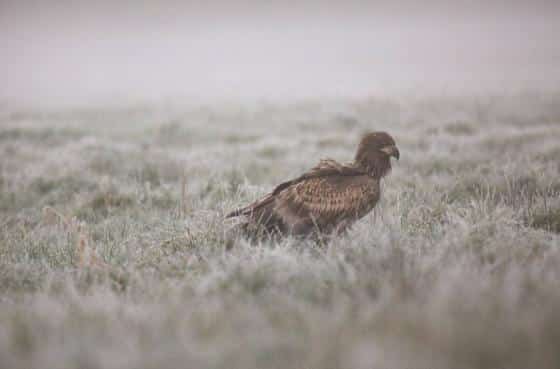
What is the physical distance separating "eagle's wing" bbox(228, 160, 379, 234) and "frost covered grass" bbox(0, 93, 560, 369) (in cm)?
21

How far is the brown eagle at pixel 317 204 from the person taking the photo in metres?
3.66

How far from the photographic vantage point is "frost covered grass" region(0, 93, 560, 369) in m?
1.90

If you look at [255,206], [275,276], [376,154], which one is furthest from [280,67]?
[275,276]

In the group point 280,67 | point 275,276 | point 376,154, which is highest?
point 280,67

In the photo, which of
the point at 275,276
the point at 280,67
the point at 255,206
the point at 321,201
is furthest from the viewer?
the point at 280,67

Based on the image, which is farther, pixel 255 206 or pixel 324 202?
pixel 255 206

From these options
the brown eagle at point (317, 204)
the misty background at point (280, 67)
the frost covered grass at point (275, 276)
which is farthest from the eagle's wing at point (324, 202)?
the misty background at point (280, 67)

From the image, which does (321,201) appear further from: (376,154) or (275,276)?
(275,276)

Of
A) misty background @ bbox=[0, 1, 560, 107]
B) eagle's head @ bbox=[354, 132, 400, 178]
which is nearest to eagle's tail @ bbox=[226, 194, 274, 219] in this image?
eagle's head @ bbox=[354, 132, 400, 178]

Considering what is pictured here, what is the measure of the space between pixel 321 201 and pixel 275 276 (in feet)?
3.23

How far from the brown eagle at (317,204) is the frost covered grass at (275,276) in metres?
0.19

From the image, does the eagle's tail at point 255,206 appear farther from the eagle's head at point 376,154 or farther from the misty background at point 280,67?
the misty background at point 280,67

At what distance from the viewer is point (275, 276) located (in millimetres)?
2904

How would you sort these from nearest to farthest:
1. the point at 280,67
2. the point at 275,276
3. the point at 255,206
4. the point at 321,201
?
the point at 275,276 → the point at 321,201 → the point at 255,206 → the point at 280,67
